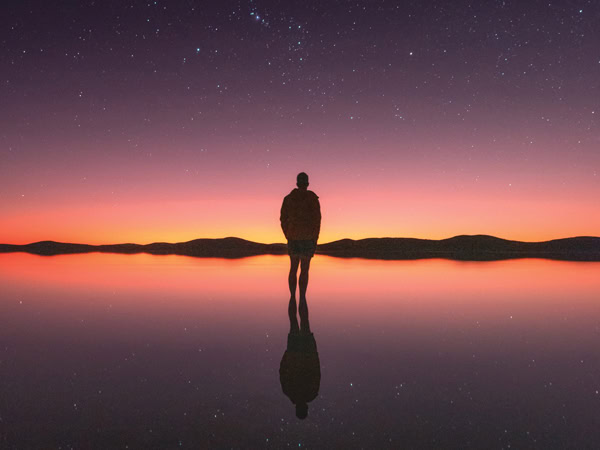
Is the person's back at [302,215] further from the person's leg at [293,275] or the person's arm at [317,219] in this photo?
the person's leg at [293,275]

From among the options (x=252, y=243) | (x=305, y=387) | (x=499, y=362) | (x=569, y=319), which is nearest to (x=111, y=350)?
(x=305, y=387)

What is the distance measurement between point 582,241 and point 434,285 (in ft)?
484

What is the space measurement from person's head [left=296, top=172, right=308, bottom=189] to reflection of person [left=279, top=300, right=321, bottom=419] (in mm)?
2870

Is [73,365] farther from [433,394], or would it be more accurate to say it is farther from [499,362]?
[499,362]

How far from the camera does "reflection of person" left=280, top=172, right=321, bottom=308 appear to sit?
7816mm

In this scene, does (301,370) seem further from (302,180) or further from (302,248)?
(302,180)

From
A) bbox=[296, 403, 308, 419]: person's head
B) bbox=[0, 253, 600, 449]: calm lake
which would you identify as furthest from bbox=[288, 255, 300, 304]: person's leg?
bbox=[296, 403, 308, 419]: person's head

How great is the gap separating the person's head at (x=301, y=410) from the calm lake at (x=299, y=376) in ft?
0.27

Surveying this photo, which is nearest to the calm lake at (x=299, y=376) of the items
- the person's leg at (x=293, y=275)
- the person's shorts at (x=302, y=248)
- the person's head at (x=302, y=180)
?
the person's leg at (x=293, y=275)

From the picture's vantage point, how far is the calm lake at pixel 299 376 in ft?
9.82

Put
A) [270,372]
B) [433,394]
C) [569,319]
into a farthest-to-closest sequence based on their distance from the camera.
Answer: [569,319]
[270,372]
[433,394]

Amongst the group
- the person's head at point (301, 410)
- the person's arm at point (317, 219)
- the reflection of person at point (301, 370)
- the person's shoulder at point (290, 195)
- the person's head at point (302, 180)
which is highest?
the person's head at point (302, 180)

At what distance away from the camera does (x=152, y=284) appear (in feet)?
42.9

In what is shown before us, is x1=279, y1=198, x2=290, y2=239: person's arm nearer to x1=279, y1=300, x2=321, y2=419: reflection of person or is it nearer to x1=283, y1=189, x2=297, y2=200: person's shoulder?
x1=283, y1=189, x2=297, y2=200: person's shoulder
